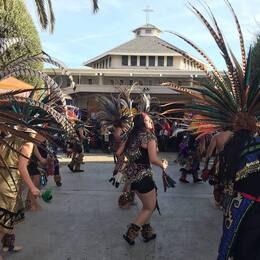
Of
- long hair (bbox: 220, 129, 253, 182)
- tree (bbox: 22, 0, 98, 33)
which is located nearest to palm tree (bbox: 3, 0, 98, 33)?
tree (bbox: 22, 0, 98, 33)

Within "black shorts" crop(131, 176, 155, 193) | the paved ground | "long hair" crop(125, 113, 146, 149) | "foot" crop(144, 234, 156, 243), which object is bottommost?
the paved ground

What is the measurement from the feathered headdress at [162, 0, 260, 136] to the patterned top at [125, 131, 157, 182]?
3.06ft

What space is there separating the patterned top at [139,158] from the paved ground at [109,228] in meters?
0.88

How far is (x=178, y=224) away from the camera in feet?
24.3

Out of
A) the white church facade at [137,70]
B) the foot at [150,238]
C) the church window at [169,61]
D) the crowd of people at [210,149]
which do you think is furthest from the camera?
the church window at [169,61]

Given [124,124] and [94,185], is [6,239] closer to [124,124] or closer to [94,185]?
[124,124]

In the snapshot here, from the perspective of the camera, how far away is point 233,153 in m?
4.14

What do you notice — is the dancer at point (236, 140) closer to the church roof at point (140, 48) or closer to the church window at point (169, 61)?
the church roof at point (140, 48)

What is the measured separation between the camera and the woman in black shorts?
6.11 metres

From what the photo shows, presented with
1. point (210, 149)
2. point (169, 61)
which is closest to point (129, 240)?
point (210, 149)

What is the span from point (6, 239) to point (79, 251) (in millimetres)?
871

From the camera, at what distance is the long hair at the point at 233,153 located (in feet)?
13.5

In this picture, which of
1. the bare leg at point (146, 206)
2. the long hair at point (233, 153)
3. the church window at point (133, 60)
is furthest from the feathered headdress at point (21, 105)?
the church window at point (133, 60)

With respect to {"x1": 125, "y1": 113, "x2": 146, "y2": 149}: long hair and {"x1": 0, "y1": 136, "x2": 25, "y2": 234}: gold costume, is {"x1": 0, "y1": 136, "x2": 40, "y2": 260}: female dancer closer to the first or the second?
{"x1": 0, "y1": 136, "x2": 25, "y2": 234}: gold costume
